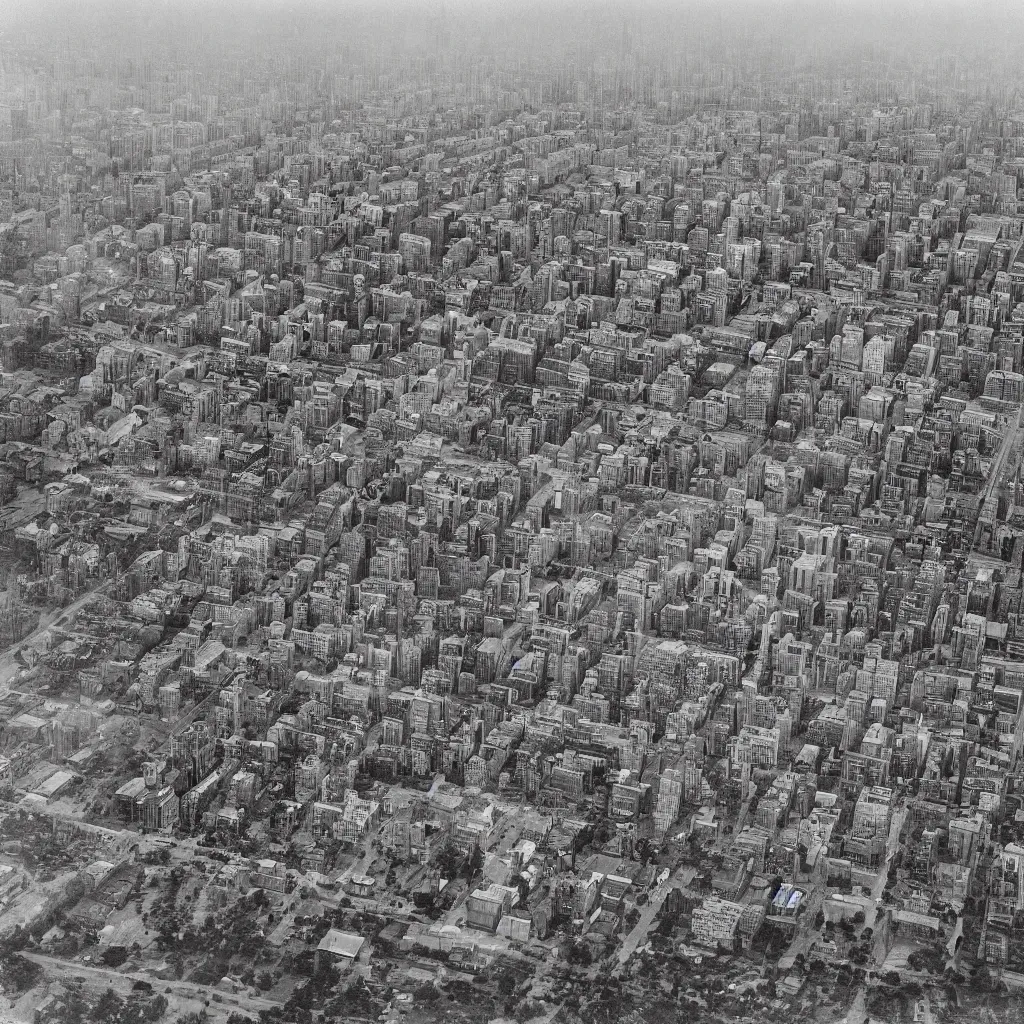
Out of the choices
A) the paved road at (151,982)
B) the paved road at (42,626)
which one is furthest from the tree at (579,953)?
the paved road at (42,626)

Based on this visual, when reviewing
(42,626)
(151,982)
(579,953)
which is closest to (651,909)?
(579,953)

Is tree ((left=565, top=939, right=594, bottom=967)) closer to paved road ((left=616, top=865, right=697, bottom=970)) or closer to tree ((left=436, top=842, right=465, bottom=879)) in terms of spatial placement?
paved road ((left=616, top=865, right=697, bottom=970))

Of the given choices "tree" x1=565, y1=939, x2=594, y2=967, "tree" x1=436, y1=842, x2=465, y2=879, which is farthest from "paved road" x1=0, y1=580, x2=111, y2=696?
"tree" x1=565, y1=939, x2=594, y2=967

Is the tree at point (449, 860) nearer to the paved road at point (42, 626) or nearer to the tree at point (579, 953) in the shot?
the tree at point (579, 953)

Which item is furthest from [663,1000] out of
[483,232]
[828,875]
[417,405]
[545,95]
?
[545,95]

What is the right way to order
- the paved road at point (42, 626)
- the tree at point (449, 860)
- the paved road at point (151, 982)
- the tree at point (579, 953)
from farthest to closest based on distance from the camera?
1. the paved road at point (42, 626)
2. the tree at point (449, 860)
3. the tree at point (579, 953)
4. the paved road at point (151, 982)

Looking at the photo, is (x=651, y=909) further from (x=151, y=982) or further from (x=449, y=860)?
(x=151, y=982)
